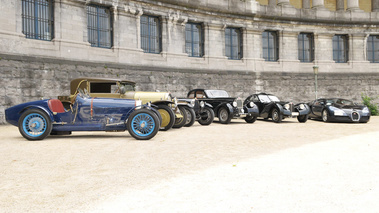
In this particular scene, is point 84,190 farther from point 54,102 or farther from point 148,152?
point 54,102

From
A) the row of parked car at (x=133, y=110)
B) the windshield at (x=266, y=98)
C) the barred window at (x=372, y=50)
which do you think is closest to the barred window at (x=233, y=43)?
the windshield at (x=266, y=98)

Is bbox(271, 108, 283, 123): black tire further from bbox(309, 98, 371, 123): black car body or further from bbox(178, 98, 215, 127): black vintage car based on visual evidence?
bbox(178, 98, 215, 127): black vintage car

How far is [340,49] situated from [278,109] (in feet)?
49.0

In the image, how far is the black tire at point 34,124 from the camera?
25.3 feet

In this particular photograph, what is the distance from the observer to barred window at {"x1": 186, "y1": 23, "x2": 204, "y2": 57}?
2100 centimetres

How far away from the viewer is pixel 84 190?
11.6ft

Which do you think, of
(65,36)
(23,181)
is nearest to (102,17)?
(65,36)

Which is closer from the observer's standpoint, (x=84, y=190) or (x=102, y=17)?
(x=84, y=190)

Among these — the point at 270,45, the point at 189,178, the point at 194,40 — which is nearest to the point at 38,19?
the point at 194,40

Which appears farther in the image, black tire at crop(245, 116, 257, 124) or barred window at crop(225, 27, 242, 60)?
barred window at crop(225, 27, 242, 60)

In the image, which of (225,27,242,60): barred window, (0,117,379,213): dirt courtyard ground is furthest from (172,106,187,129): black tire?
(225,27,242,60): barred window

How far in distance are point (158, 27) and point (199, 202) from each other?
17.8 metres

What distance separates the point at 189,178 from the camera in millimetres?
4035

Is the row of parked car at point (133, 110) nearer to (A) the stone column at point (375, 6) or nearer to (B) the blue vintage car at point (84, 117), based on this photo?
(B) the blue vintage car at point (84, 117)
